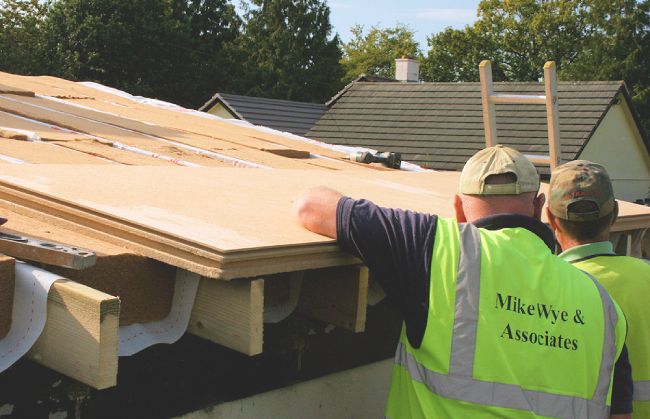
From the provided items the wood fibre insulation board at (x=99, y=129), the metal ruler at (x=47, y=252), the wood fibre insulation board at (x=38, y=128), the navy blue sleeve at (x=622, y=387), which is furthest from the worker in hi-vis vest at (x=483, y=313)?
the wood fibre insulation board at (x=38, y=128)

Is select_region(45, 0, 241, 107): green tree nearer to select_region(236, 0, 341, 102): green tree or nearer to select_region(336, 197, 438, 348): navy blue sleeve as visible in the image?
select_region(236, 0, 341, 102): green tree

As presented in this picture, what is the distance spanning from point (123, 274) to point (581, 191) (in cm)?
149

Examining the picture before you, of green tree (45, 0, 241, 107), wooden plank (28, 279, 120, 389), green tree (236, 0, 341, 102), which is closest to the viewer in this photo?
wooden plank (28, 279, 120, 389)

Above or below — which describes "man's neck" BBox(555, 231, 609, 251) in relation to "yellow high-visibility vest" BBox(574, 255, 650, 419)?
above

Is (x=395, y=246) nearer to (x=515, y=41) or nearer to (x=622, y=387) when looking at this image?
(x=622, y=387)

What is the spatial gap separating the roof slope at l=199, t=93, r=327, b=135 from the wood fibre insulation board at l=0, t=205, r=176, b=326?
17.8 metres

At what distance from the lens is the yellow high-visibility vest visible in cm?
262

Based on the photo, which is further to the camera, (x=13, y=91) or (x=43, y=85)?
(x=43, y=85)

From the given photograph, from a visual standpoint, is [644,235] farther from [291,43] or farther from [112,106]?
[291,43]

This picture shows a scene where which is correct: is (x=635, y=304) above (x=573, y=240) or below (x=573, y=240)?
below

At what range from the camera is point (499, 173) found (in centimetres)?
219

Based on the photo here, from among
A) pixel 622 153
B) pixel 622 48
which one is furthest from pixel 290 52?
pixel 622 153

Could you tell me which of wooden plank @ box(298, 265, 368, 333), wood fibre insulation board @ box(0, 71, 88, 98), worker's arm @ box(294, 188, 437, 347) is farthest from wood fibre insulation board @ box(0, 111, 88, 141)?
worker's arm @ box(294, 188, 437, 347)

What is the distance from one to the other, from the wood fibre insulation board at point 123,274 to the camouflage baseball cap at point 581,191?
52.5 inches
